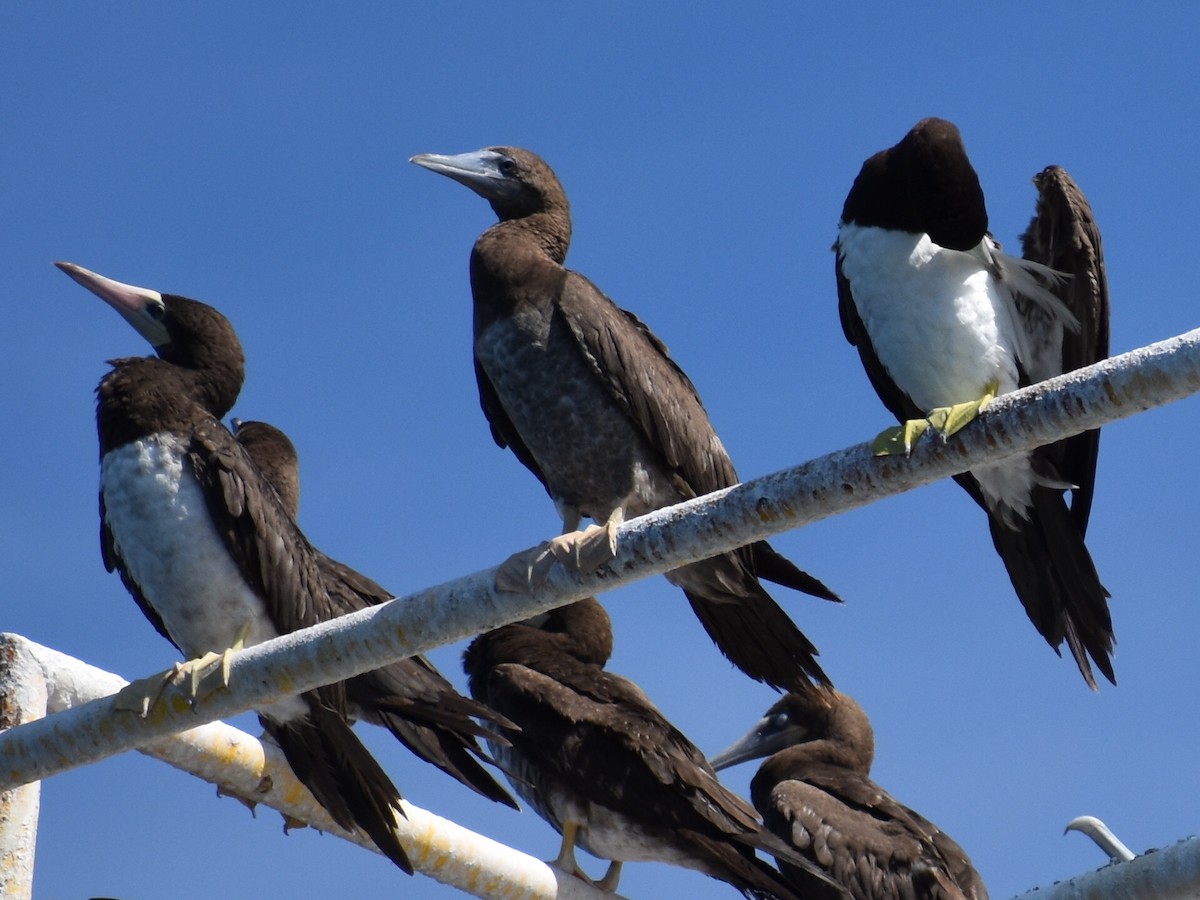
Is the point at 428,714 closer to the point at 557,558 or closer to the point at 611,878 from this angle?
the point at 557,558

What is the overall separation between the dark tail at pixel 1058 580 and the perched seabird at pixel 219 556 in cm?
231

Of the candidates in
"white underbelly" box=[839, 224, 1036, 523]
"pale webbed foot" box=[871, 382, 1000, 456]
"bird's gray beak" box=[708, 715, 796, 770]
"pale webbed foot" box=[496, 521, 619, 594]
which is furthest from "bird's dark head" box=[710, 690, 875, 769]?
"pale webbed foot" box=[871, 382, 1000, 456]

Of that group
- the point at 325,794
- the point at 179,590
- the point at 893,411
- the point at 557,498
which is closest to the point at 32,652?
the point at 179,590

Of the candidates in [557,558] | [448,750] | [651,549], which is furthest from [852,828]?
[651,549]

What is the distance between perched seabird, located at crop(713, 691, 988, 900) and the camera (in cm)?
759

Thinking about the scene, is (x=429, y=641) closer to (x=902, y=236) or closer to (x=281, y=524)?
(x=281, y=524)

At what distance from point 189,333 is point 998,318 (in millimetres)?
3020

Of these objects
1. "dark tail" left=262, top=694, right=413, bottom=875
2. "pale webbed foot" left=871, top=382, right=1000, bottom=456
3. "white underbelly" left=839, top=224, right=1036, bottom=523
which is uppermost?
"white underbelly" left=839, top=224, right=1036, bottom=523

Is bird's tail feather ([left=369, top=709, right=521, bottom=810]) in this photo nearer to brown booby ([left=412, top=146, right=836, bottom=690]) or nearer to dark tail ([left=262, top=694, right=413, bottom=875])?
→ dark tail ([left=262, top=694, right=413, bottom=875])

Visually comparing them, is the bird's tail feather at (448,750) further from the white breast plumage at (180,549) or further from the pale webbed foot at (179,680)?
the pale webbed foot at (179,680)

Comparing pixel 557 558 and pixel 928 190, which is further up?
pixel 928 190

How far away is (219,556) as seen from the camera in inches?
256

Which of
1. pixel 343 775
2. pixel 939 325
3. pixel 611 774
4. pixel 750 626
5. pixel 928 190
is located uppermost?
pixel 928 190

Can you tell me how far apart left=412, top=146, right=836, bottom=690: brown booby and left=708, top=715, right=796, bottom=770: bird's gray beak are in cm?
321
